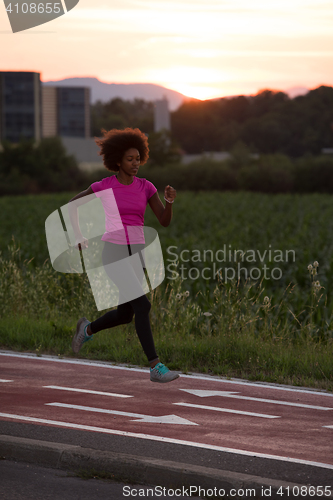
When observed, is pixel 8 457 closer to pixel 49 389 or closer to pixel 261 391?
pixel 49 389

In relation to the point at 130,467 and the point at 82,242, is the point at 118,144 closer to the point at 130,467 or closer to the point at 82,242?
the point at 82,242

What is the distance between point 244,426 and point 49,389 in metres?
2.14

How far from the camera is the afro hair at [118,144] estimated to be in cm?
632

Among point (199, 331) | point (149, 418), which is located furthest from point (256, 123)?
point (149, 418)

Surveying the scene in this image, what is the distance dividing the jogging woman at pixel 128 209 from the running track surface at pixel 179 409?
1.51ft

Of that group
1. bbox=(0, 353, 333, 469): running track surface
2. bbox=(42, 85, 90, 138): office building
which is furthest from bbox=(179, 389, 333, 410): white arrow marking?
bbox=(42, 85, 90, 138): office building

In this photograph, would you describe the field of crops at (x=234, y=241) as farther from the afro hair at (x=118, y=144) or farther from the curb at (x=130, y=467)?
the curb at (x=130, y=467)

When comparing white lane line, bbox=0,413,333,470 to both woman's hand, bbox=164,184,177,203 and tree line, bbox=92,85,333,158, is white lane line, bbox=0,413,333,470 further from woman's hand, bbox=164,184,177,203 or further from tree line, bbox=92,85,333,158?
tree line, bbox=92,85,333,158

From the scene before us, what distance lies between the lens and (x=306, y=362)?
768cm

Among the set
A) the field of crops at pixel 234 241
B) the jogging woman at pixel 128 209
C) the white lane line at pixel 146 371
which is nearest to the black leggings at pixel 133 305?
the jogging woman at pixel 128 209

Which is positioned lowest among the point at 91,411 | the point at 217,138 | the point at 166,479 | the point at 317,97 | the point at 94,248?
the point at 217,138

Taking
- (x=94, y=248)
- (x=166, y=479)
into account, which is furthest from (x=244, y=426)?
(x=94, y=248)

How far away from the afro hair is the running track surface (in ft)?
6.89

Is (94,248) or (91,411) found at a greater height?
(91,411)
